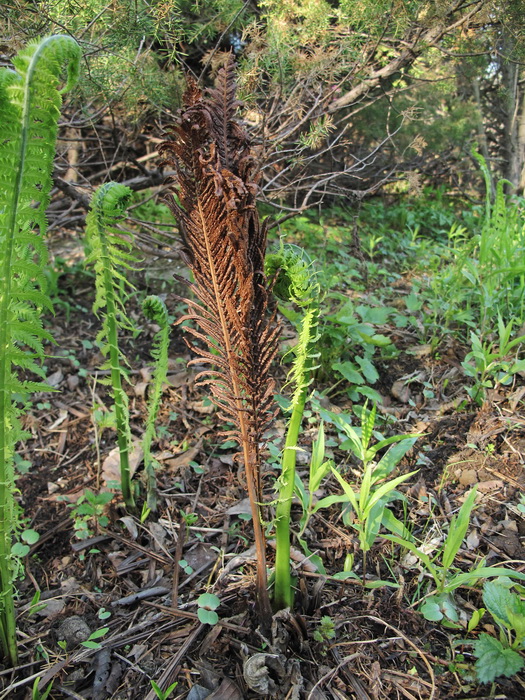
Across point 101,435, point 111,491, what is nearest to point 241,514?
point 111,491

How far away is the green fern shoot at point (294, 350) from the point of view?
114 cm

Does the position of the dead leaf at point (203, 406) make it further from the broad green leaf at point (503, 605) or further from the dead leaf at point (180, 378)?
the broad green leaf at point (503, 605)

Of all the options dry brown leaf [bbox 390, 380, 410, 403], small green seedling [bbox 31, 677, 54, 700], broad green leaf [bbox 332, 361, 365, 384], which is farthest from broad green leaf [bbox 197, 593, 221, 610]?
dry brown leaf [bbox 390, 380, 410, 403]

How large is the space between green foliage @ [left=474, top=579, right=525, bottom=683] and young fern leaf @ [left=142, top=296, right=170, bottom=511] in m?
1.12

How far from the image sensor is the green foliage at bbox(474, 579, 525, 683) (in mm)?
1199

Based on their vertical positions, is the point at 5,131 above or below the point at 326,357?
above

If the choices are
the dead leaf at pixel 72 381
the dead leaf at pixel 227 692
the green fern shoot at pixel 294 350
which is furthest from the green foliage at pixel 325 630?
the dead leaf at pixel 72 381

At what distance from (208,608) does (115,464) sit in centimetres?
86

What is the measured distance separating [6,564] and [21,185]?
93 cm

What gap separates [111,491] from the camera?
6.38ft

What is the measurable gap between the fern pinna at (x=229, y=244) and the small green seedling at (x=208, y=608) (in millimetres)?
231

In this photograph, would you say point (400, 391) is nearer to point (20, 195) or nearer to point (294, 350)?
point (294, 350)

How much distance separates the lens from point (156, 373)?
1.79 m

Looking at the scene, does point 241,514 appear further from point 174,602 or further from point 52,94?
point 52,94
